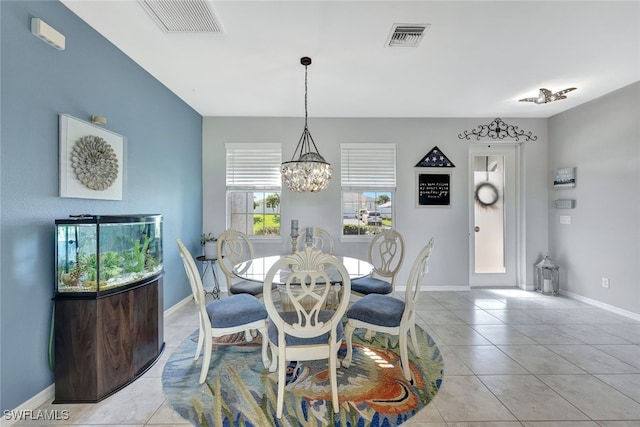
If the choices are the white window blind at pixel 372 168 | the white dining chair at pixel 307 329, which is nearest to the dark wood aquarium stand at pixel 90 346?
the white dining chair at pixel 307 329

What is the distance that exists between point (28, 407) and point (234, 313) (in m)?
1.36

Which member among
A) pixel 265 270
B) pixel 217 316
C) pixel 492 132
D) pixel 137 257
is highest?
pixel 492 132

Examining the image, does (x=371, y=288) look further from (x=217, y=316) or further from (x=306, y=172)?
(x=217, y=316)

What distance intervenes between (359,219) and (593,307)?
336 cm

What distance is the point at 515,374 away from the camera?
2217 mm

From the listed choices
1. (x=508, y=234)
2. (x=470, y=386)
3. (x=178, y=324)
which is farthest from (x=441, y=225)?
(x=178, y=324)

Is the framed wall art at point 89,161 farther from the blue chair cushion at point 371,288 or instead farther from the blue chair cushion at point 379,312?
the blue chair cushion at point 371,288

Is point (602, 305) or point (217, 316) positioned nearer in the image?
point (217, 316)

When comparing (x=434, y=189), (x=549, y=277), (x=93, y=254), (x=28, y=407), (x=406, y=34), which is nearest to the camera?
(x=28, y=407)

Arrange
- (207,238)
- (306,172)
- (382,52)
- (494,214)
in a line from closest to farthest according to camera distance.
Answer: (382,52), (306,172), (207,238), (494,214)

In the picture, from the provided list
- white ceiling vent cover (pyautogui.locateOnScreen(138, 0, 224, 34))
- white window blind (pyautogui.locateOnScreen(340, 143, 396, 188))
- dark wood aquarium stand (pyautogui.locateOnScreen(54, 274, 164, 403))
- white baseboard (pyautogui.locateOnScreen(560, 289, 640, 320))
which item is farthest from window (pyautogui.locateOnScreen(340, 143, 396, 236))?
dark wood aquarium stand (pyautogui.locateOnScreen(54, 274, 164, 403))

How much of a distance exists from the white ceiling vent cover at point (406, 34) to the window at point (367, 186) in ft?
6.67

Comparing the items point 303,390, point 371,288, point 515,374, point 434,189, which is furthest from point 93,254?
point 434,189

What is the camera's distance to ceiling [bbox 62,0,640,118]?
2070 mm
